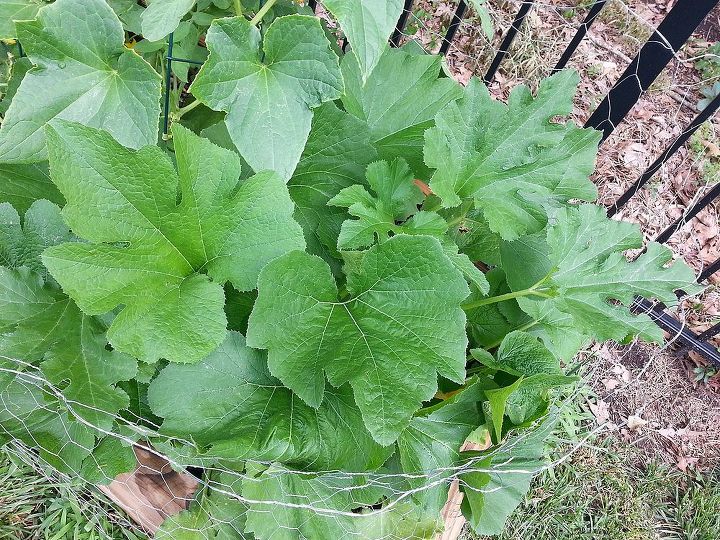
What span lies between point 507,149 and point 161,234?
1.70 feet

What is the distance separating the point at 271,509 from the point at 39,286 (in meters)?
0.48

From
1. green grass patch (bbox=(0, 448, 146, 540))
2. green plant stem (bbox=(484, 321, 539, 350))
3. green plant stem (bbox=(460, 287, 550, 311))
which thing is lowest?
green grass patch (bbox=(0, 448, 146, 540))

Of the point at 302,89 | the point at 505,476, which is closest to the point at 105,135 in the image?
the point at 302,89

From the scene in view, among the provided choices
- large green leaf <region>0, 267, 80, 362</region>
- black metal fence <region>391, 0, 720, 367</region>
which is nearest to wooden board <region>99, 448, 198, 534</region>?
large green leaf <region>0, 267, 80, 362</region>

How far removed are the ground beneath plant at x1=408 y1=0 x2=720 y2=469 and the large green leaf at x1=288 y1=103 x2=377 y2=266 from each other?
44.7 inches

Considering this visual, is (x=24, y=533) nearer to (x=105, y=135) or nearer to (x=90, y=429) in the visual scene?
(x=90, y=429)

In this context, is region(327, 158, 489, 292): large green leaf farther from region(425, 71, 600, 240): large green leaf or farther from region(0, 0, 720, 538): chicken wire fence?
region(0, 0, 720, 538): chicken wire fence

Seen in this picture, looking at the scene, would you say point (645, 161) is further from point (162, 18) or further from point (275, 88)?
point (162, 18)

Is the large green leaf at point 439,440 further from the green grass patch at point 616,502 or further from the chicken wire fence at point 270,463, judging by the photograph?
the green grass patch at point 616,502

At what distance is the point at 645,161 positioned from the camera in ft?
7.61

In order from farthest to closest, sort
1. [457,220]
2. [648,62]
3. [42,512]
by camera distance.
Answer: [42,512]
[648,62]
[457,220]

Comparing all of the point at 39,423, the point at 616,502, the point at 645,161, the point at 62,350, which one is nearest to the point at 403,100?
the point at 62,350

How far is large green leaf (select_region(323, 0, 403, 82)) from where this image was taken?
697 millimetres

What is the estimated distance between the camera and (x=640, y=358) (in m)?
2.04
